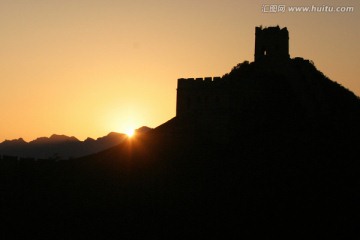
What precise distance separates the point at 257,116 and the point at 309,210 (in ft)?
47.1

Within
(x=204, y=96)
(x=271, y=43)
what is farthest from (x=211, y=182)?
(x=271, y=43)

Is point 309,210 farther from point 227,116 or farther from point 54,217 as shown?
point 54,217

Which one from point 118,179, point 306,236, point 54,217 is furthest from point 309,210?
point 54,217

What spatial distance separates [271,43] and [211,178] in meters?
25.2

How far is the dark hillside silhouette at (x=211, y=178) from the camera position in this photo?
165 feet

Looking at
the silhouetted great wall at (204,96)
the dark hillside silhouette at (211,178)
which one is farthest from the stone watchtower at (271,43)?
the silhouetted great wall at (204,96)

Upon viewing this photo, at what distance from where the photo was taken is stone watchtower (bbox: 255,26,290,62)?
73.1 m

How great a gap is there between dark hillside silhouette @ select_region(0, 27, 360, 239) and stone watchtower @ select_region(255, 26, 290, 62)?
7.47m

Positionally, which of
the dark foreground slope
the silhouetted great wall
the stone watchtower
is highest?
the stone watchtower

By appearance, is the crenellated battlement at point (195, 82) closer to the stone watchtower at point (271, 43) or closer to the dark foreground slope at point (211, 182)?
the dark foreground slope at point (211, 182)

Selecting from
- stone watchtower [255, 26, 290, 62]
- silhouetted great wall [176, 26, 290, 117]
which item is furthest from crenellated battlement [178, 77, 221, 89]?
stone watchtower [255, 26, 290, 62]

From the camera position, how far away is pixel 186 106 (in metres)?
58.8

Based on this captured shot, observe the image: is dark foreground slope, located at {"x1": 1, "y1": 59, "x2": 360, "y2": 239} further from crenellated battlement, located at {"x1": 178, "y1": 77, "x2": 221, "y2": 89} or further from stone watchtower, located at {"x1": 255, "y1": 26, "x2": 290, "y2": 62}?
stone watchtower, located at {"x1": 255, "y1": 26, "x2": 290, "y2": 62}

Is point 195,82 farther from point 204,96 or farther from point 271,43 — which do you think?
point 271,43
